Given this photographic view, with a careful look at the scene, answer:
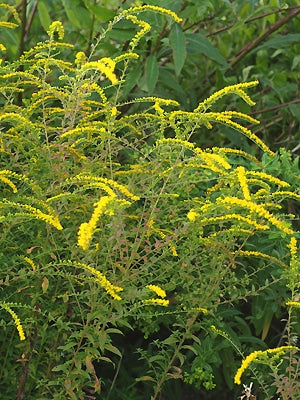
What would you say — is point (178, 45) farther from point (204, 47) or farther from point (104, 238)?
point (104, 238)

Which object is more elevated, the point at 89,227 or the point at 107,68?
the point at 107,68

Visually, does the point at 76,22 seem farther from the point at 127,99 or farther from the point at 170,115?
the point at 170,115

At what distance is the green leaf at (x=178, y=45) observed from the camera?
306 centimetres

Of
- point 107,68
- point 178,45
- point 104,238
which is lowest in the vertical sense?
point 104,238

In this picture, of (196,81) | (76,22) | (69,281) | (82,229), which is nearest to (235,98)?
(196,81)

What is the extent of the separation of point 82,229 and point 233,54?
269 cm

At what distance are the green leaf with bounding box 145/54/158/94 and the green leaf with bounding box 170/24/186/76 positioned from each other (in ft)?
0.43

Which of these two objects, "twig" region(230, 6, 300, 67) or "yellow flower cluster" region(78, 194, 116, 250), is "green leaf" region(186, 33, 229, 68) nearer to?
"twig" region(230, 6, 300, 67)

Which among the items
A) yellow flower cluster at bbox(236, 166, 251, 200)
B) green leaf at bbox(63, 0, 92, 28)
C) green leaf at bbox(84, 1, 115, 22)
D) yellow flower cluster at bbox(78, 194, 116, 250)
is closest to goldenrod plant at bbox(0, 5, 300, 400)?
yellow flower cluster at bbox(236, 166, 251, 200)

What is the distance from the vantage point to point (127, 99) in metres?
3.47

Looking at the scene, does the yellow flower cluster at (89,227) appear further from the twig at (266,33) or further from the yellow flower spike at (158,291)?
the twig at (266,33)

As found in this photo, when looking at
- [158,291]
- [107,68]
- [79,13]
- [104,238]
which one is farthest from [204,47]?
[158,291]

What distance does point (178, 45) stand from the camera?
10.2ft

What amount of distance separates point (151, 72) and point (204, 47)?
294 millimetres
